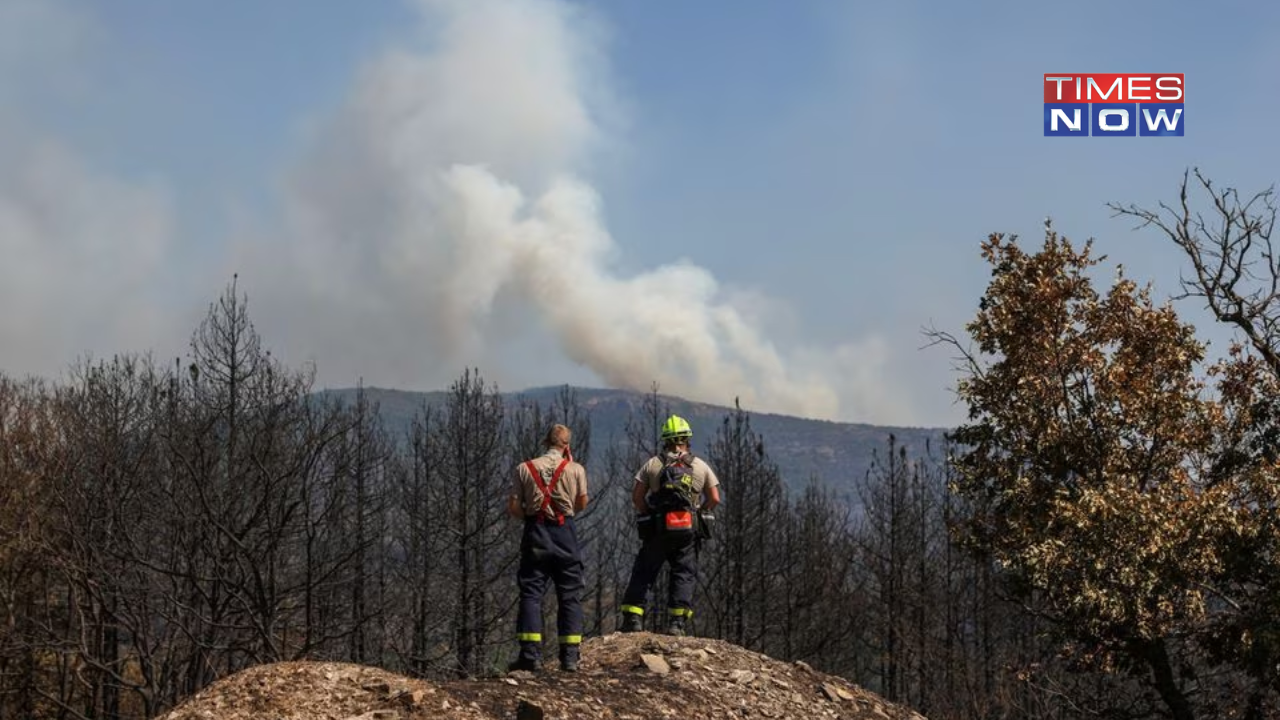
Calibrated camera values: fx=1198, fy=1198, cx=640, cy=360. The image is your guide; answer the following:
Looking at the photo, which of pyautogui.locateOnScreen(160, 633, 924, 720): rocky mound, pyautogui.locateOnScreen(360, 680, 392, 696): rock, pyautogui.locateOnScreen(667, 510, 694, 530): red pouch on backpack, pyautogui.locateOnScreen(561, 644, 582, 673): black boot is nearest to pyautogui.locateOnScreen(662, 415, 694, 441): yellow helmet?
pyautogui.locateOnScreen(667, 510, 694, 530): red pouch on backpack

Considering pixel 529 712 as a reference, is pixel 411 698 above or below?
above

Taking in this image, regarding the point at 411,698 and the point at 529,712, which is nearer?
the point at 411,698

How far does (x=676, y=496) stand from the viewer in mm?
13641

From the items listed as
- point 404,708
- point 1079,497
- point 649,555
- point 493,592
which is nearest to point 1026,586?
point 1079,497

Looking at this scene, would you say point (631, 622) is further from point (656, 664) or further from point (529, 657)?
point (529, 657)

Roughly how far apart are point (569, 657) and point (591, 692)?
1.00 meters

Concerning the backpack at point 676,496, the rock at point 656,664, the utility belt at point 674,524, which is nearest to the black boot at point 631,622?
the utility belt at point 674,524

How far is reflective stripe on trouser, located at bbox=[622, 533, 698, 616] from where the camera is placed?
1366 centimetres

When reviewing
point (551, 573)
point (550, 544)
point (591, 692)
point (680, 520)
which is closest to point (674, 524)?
point (680, 520)

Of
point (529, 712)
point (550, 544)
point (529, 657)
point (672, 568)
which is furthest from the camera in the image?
point (672, 568)

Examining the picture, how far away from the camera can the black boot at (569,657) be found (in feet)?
37.6

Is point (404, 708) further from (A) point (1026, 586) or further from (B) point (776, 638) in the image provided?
(B) point (776, 638)

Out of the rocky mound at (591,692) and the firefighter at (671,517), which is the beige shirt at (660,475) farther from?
the rocky mound at (591,692)

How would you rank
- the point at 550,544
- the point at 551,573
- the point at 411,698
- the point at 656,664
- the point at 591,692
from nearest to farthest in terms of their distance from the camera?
the point at 411,698, the point at 591,692, the point at 550,544, the point at 551,573, the point at 656,664
